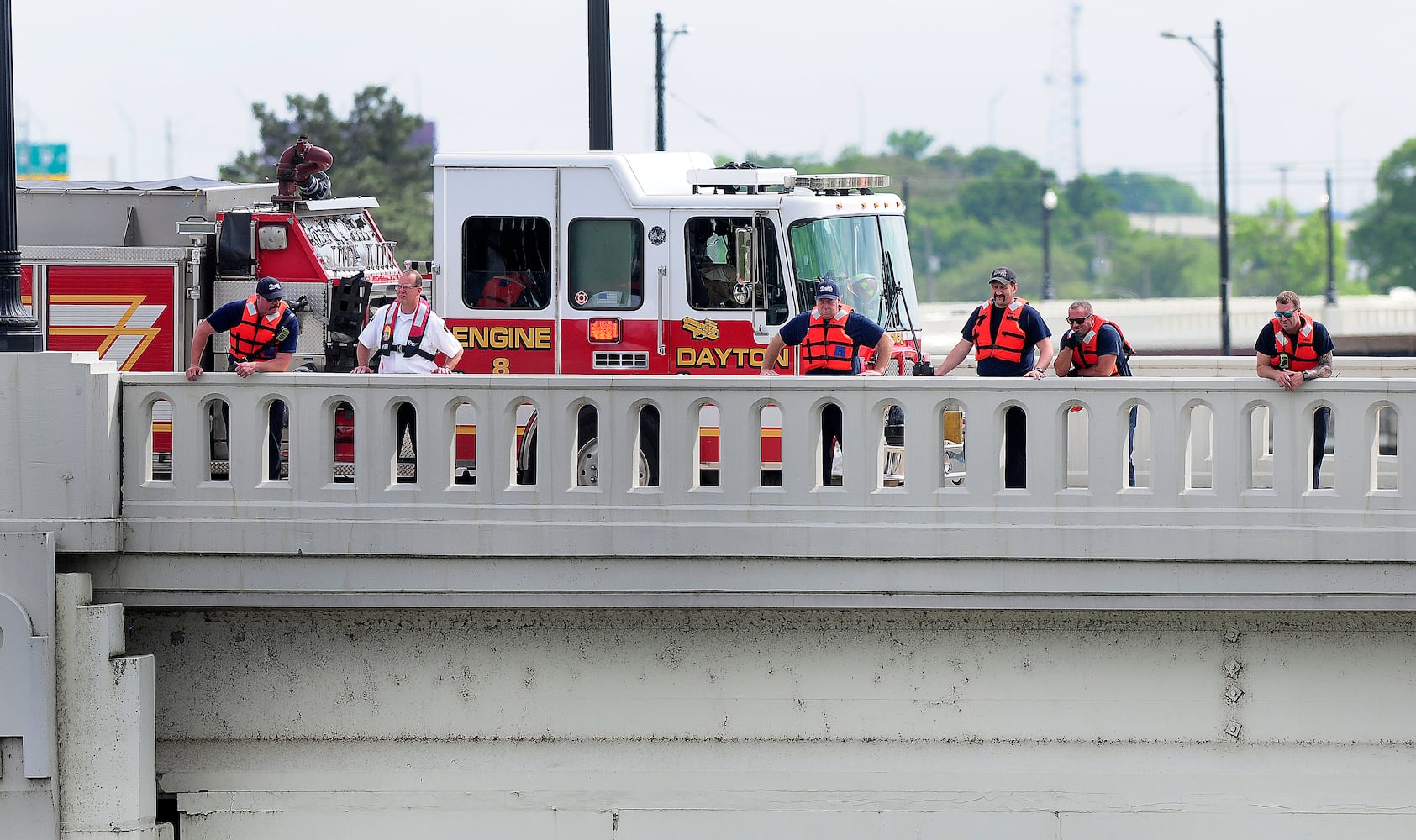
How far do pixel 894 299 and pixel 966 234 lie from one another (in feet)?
409

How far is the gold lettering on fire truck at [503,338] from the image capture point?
1266 cm

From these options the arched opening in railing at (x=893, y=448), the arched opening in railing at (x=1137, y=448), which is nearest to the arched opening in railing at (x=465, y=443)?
the arched opening in railing at (x=893, y=448)

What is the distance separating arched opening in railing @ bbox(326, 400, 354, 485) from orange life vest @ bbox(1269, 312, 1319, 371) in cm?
531

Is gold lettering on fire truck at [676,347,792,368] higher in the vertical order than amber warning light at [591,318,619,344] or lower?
lower

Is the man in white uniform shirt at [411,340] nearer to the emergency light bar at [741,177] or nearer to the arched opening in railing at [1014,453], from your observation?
the emergency light bar at [741,177]

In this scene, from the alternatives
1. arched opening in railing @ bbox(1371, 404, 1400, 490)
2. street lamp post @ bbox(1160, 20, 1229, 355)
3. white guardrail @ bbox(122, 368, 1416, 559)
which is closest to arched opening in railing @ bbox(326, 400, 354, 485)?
white guardrail @ bbox(122, 368, 1416, 559)

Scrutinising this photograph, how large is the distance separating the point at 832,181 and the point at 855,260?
616 millimetres

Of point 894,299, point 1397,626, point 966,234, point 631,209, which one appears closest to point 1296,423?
point 1397,626

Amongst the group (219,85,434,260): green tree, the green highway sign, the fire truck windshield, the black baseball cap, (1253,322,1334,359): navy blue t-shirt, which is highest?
the green highway sign

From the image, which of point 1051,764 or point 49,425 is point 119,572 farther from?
point 1051,764

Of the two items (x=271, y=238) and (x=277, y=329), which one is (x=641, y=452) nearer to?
(x=277, y=329)

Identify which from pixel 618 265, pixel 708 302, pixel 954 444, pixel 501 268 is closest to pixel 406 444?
pixel 501 268

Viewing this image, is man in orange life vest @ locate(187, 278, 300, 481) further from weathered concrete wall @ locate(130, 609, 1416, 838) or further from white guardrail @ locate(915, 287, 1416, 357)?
white guardrail @ locate(915, 287, 1416, 357)

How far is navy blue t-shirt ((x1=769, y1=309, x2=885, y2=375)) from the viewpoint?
11289mm
